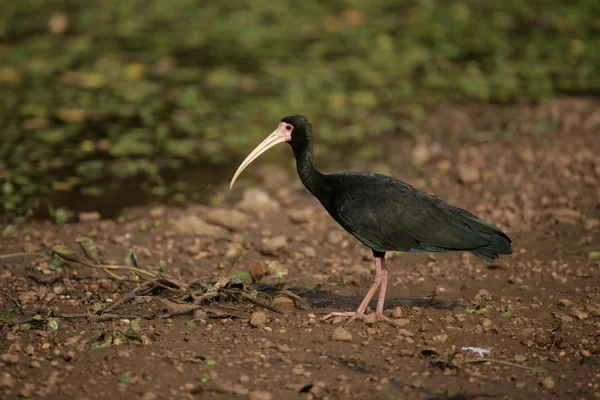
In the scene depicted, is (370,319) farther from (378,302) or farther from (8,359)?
(8,359)

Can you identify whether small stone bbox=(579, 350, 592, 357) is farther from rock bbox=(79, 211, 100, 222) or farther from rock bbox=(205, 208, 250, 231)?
rock bbox=(79, 211, 100, 222)

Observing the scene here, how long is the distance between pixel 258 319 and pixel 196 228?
2663mm

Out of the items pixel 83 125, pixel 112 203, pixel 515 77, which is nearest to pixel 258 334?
pixel 112 203

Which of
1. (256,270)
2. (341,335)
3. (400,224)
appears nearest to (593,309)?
(400,224)

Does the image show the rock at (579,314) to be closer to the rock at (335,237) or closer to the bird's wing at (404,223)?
the bird's wing at (404,223)

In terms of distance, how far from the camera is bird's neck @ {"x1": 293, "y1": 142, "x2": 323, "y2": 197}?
686 centimetres

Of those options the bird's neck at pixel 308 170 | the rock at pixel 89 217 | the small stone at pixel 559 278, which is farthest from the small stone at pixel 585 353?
the rock at pixel 89 217

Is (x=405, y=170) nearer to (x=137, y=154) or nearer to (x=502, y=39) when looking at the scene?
(x=137, y=154)

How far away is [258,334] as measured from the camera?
5992 millimetres

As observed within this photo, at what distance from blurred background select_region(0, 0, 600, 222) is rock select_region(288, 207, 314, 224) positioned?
3.80 ft

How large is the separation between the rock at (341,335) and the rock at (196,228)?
2.84 meters

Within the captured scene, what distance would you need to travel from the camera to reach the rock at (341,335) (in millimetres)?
5914

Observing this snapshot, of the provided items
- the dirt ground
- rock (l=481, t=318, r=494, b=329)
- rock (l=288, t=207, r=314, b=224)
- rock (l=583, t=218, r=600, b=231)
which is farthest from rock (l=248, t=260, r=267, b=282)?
rock (l=583, t=218, r=600, b=231)

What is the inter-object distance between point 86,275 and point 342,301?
2163 mm
